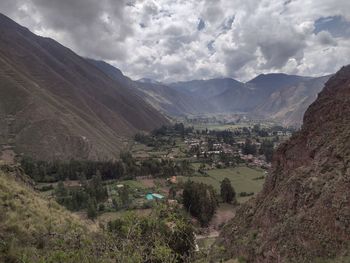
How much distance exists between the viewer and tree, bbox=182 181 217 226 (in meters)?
57.5

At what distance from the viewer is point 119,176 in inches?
3524

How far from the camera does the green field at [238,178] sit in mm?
80562

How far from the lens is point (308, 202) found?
28359mm

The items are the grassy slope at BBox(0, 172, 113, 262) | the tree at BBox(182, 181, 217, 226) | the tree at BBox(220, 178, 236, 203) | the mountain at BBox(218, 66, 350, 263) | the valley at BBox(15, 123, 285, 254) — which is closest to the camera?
the grassy slope at BBox(0, 172, 113, 262)

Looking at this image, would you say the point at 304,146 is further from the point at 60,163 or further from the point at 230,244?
the point at 60,163

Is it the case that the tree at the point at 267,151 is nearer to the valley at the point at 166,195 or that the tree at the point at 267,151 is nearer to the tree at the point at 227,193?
the valley at the point at 166,195

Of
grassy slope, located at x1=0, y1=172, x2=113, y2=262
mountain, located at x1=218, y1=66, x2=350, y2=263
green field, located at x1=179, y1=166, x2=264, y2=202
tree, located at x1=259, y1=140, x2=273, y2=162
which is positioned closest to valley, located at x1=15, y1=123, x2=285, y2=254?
green field, located at x1=179, y1=166, x2=264, y2=202

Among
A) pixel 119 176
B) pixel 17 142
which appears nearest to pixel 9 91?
pixel 17 142

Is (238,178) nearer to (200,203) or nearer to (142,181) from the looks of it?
(142,181)

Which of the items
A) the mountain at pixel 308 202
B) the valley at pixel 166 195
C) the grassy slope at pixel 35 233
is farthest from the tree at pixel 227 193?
the grassy slope at pixel 35 233

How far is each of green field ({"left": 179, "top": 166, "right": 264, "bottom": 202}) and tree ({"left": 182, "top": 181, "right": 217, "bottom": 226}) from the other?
14454 mm

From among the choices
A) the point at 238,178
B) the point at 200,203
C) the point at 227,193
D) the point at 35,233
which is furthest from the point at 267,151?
the point at 35,233

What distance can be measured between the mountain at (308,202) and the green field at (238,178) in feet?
108

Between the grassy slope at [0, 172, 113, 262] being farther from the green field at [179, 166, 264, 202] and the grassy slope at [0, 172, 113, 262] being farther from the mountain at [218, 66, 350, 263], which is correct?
the green field at [179, 166, 264, 202]
